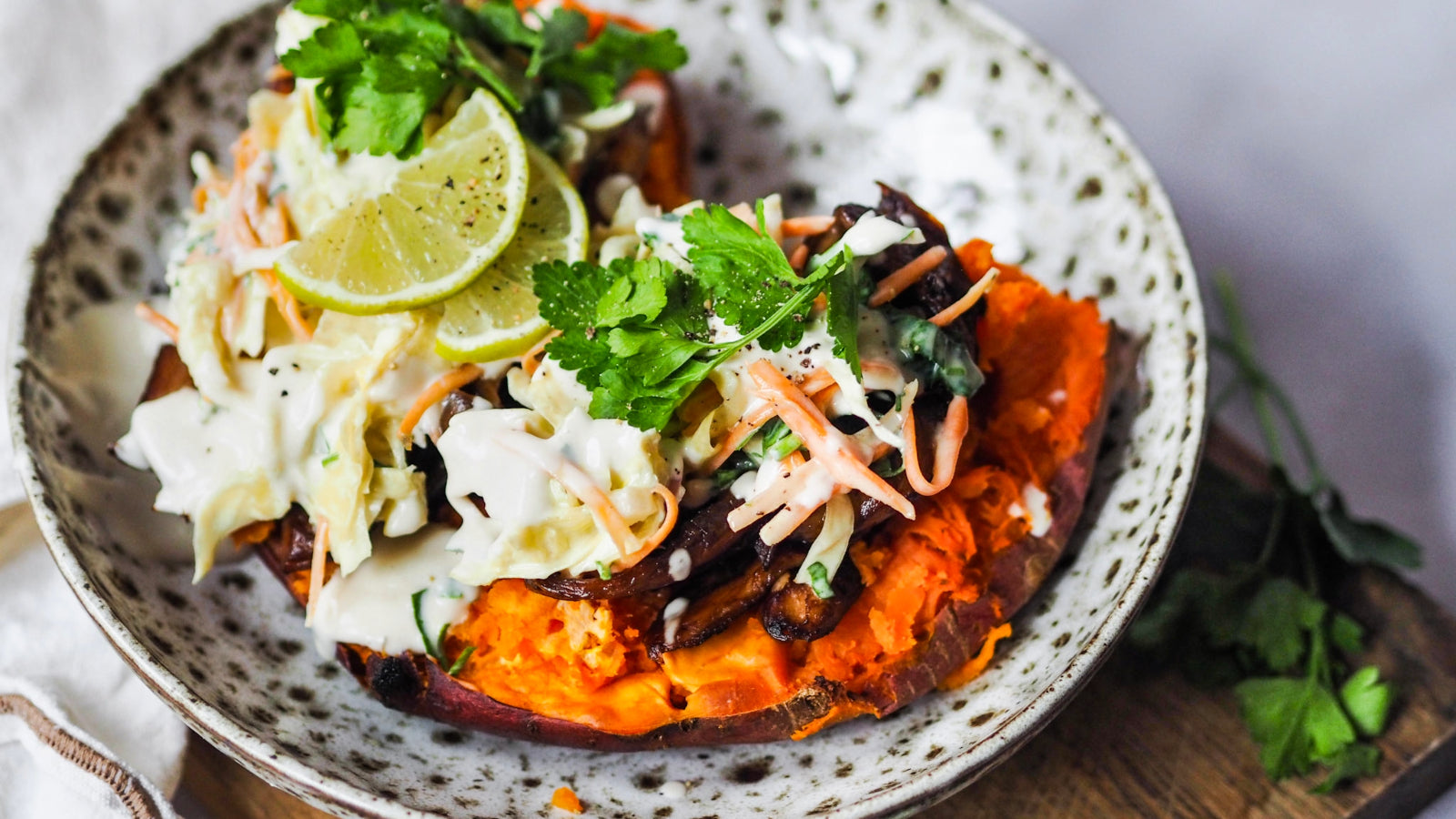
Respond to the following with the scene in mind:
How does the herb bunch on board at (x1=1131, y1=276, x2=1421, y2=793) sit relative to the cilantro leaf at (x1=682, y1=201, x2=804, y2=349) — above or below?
below

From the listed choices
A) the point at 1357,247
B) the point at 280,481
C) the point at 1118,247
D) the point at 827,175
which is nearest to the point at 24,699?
the point at 280,481

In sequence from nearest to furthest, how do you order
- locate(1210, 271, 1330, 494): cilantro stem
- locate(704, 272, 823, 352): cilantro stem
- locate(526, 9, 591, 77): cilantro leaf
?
locate(704, 272, 823, 352): cilantro stem < locate(526, 9, 591, 77): cilantro leaf < locate(1210, 271, 1330, 494): cilantro stem

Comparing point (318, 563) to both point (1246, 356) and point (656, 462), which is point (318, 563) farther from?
point (1246, 356)

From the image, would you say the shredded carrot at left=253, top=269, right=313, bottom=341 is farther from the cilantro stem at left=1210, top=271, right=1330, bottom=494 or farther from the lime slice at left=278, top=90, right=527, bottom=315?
the cilantro stem at left=1210, top=271, right=1330, bottom=494

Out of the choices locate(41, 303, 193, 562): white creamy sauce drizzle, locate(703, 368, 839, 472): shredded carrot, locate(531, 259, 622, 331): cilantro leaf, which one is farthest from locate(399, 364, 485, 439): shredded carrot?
locate(41, 303, 193, 562): white creamy sauce drizzle

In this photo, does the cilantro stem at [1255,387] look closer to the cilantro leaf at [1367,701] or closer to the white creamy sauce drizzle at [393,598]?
the cilantro leaf at [1367,701]

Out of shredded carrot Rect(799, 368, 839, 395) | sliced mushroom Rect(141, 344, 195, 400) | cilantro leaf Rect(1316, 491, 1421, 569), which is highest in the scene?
shredded carrot Rect(799, 368, 839, 395)
